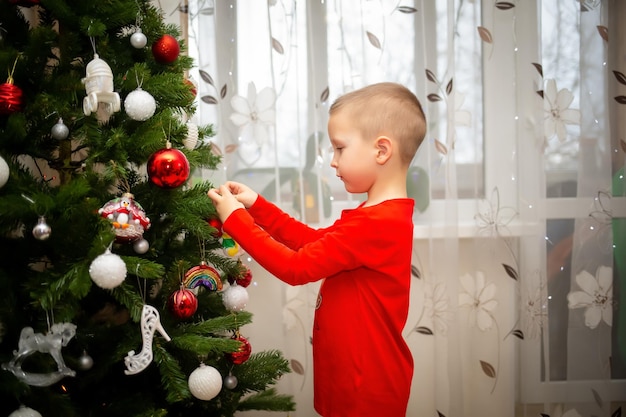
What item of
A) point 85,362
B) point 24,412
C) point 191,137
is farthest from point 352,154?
point 24,412

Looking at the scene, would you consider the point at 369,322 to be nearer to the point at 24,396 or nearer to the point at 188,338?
the point at 188,338

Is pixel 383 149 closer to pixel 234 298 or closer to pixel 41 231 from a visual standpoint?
pixel 234 298

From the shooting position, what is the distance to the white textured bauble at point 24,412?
2.74 feet

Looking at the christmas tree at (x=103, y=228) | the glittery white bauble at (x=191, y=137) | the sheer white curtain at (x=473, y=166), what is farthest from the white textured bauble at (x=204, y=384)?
the sheer white curtain at (x=473, y=166)

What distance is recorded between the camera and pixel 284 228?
132 cm

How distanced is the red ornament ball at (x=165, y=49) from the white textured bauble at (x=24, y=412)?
0.68 metres

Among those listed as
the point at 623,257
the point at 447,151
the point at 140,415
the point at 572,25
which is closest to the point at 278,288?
the point at 447,151

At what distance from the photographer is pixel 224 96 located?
1637 mm

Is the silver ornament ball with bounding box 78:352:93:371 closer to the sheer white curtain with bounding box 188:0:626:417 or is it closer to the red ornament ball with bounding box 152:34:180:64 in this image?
the red ornament ball with bounding box 152:34:180:64

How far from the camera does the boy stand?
43.9 inches

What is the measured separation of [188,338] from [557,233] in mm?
1309

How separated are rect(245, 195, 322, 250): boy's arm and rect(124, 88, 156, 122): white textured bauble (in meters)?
0.40

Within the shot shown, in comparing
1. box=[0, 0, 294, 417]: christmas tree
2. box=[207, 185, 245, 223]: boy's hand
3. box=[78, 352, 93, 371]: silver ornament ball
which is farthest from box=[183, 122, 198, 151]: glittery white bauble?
box=[78, 352, 93, 371]: silver ornament ball

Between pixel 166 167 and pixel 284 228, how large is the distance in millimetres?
452
